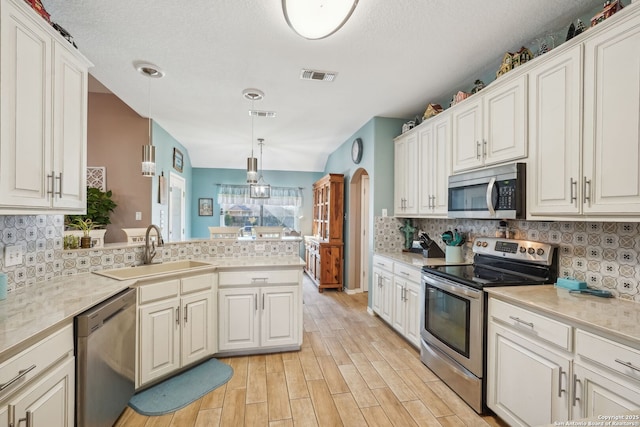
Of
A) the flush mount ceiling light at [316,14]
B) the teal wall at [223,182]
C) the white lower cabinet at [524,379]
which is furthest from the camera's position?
the teal wall at [223,182]

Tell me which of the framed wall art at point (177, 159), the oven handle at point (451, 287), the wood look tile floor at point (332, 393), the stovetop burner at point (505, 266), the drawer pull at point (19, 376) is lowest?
the wood look tile floor at point (332, 393)

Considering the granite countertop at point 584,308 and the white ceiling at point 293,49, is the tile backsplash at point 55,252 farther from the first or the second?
the granite countertop at point 584,308

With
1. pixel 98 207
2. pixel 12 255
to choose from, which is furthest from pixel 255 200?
pixel 12 255

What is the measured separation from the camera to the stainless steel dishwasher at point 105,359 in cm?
149

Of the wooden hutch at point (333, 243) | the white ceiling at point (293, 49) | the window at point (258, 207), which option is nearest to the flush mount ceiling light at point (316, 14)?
the white ceiling at point (293, 49)

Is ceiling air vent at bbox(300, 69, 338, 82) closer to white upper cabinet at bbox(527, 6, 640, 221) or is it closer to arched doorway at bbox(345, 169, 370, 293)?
white upper cabinet at bbox(527, 6, 640, 221)

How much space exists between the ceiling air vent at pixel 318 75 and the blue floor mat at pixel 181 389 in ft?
9.09

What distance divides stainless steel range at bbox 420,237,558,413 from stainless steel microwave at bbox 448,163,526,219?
1.16 feet

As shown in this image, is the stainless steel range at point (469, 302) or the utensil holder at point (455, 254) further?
the utensil holder at point (455, 254)

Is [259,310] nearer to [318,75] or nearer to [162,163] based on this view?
[318,75]

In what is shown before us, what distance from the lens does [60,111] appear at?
1691 millimetres

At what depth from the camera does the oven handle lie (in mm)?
2025

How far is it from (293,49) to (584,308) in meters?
2.57

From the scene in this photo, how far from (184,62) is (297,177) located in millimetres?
5080
